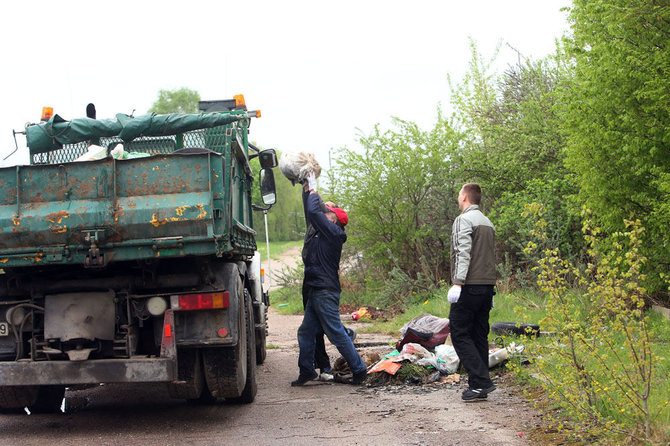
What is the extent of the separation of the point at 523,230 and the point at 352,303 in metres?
6.09

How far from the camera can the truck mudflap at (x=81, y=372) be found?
227 inches

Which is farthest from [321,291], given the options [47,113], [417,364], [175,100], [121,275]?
[175,100]

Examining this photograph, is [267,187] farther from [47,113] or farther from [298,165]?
[47,113]

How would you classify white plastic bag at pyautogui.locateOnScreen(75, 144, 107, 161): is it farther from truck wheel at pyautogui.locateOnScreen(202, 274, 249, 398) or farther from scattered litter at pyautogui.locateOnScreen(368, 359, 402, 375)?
scattered litter at pyautogui.locateOnScreen(368, 359, 402, 375)

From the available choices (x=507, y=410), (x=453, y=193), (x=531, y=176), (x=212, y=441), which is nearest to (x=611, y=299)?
(x=507, y=410)

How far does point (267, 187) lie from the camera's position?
9078 millimetres

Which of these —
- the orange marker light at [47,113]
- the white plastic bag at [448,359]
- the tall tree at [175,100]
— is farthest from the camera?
the tall tree at [175,100]

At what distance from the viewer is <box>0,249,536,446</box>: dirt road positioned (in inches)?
217

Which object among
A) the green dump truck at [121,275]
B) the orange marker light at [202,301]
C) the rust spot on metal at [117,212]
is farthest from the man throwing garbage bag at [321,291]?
the rust spot on metal at [117,212]

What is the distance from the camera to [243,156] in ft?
25.5

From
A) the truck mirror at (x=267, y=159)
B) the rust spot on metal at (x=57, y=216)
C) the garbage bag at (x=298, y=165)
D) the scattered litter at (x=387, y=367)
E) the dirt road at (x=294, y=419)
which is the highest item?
the truck mirror at (x=267, y=159)

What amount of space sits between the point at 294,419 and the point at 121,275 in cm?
Result: 186

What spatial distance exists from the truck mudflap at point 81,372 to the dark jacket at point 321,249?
237cm

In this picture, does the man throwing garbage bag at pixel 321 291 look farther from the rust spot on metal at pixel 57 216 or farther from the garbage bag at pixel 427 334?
the rust spot on metal at pixel 57 216
